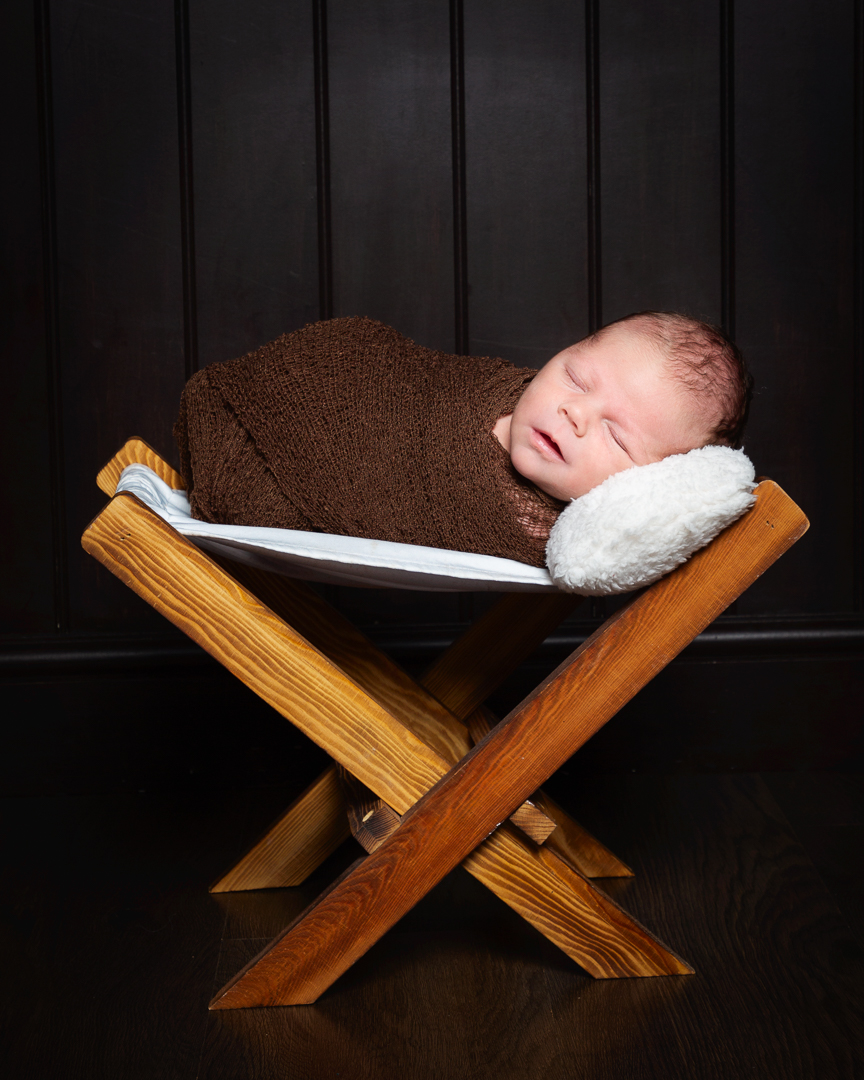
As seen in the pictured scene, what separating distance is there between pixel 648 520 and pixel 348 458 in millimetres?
358

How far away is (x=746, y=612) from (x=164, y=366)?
3.49 ft

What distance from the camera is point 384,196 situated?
1.57 metres

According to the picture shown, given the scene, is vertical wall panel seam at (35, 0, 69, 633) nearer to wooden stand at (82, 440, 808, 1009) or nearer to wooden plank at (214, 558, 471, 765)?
wooden plank at (214, 558, 471, 765)

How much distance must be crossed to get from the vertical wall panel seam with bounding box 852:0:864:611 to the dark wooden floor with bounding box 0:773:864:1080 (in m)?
0.43

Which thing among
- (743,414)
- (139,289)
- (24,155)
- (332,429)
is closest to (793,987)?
(743,414)

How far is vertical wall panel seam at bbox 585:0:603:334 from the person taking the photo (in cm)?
155

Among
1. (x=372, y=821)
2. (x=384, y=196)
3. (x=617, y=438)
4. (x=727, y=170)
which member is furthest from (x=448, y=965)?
(x=727, y=170)

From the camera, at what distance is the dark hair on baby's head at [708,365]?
0.99 m

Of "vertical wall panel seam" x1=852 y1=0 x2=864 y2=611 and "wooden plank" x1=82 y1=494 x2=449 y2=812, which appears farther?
"vertical wall panel seam" x1=852 y1=0 x2=864 y2=611

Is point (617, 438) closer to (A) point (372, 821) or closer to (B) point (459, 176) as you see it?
(A) point (372, 821)

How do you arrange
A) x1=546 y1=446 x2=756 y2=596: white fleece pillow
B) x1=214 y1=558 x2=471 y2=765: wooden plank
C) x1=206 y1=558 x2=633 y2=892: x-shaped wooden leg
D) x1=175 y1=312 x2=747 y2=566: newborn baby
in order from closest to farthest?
x1=546 y1=446 x2=756 y2=596: white fleece pillow
x1=175 y1=312 x2=747 y2=566: newborn baby
x1=214 y1=558 x2=471 y2=765: wooden plank
x1=206 y1=558 x2=633 y2=892: x-shaped wooden leg

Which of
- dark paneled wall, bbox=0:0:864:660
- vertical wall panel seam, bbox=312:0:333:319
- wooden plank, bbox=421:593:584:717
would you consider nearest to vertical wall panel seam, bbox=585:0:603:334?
dark paneled wall, bbox=0:0:864:660

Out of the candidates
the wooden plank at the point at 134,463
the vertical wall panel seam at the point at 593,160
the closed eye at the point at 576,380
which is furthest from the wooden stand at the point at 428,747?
the vertical wall panel seam at the point at 593,160

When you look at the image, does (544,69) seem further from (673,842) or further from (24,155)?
(673,842)
